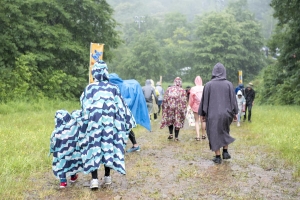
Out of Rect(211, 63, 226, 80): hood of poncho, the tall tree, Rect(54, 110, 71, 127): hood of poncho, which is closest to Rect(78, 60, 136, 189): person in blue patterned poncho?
Rect(54, 110, 71, 127): hood of poncho

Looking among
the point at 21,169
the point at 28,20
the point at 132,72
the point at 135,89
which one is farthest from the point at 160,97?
the point at 132,72

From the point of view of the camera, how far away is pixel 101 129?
604 centimetres

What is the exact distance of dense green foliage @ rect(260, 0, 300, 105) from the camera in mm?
23422

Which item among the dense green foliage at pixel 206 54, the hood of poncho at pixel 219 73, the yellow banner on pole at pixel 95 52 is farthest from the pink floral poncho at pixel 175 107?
the dense green foliage at pixel 206 54

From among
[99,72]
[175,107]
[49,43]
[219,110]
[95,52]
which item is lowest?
[175,107]

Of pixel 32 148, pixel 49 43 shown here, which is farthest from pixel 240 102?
pixel 49 43

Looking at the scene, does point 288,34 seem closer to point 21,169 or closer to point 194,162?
point 194,162

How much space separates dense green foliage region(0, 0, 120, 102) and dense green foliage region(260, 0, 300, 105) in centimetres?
1094

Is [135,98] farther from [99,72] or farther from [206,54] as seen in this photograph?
[206,54]

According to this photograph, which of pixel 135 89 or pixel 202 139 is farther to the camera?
pixel 202 139

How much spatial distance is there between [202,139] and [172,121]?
116cm

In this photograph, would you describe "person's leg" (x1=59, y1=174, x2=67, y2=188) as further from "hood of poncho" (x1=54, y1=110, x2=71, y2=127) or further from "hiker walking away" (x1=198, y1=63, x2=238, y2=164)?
A: "hiker walking away" (x1=198, y1=63, x2=238, y2=164)

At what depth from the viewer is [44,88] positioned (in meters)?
23.3

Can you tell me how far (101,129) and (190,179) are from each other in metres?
1.89
